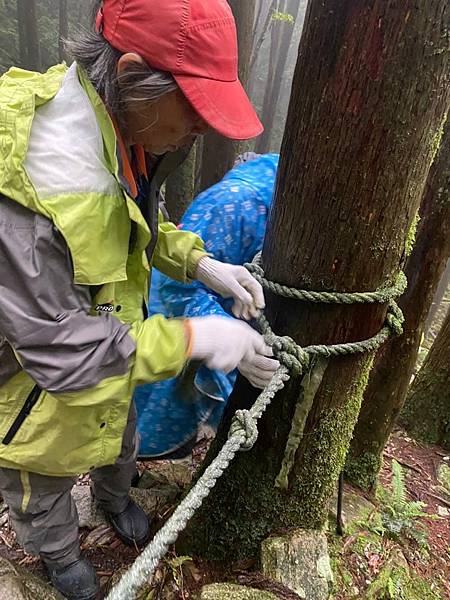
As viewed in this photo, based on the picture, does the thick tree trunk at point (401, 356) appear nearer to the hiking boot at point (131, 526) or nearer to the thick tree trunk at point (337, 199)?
the thick tree trunk at point (337, 199)

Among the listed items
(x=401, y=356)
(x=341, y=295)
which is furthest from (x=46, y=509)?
(x=401, y=356)

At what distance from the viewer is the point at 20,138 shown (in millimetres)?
1341

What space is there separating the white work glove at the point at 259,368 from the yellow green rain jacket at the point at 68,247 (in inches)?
12.3

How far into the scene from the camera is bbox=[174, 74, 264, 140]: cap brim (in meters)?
1.46

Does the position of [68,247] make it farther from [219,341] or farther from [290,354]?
[290,354]

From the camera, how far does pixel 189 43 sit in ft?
4.64

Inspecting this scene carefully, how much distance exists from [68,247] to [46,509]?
1301 millimetres

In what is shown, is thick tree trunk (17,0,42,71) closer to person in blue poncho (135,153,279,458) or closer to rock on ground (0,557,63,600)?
person in blue poncho (135,153,279,458)

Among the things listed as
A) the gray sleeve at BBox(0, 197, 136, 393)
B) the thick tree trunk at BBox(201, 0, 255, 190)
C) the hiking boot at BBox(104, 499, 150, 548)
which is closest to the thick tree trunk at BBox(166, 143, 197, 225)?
the thick tree trunk at BBox(201, 0, 255, 190)

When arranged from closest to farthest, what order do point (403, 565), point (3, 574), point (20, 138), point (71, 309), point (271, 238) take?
point (20, 138)
point (71, 309)
point (271, 238)
point (3, 574)
point (403, 565)

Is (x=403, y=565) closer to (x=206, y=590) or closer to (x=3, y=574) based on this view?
(x=206, y=590)

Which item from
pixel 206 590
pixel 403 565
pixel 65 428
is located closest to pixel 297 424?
pixel 206 590

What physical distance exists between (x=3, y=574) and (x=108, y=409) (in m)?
0.92

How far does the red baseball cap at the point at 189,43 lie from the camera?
1.40m
